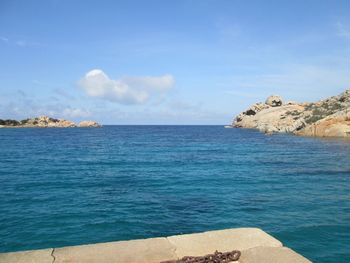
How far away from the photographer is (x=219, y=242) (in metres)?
7.09

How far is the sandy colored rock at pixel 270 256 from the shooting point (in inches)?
248

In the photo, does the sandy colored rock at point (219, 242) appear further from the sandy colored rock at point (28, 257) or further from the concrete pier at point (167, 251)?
the sandy colored rock at point (28, 257)

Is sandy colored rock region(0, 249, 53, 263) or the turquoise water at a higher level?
sandy colored rock region(0, 249, 53, 263)

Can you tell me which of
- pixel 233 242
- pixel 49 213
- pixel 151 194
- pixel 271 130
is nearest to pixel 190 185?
pixel 151 194

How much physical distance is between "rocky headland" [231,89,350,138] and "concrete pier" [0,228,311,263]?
64.5 metres

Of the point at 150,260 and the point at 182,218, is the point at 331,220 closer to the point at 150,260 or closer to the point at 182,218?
the point at 182,218

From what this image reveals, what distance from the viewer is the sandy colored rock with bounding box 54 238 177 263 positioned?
6344 millimetres

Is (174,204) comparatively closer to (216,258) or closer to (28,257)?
(216,258)

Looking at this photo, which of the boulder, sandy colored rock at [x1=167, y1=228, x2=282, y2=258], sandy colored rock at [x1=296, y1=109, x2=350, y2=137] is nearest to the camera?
sandy colored rock at [x1=167, y1=228, x2=282, y2=258]

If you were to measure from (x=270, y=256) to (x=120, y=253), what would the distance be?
3.00m

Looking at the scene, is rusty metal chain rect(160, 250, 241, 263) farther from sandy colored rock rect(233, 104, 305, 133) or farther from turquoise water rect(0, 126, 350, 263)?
sandy colored rock rect(233, 104, 305, 133)

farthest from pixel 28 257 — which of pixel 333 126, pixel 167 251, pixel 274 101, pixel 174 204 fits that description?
pixel 274 101

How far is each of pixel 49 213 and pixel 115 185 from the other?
788 centimetres

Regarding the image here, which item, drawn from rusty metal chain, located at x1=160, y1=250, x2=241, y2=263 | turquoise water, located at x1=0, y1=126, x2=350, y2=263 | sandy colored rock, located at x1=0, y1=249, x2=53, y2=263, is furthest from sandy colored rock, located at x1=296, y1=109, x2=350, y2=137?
sandy colored rock, located at x1=0, y1=249, x2=53, y2=263
